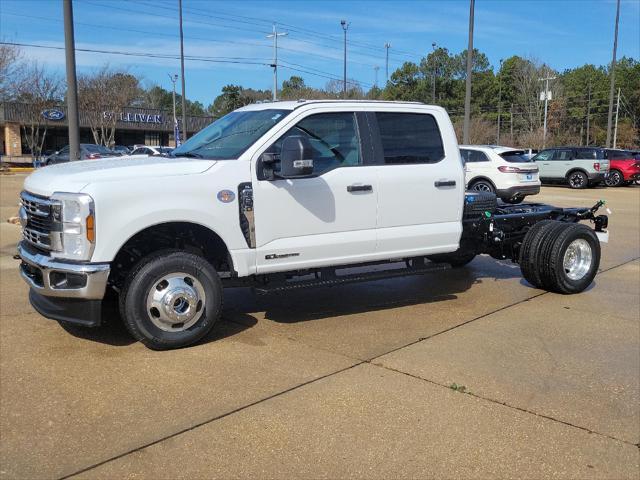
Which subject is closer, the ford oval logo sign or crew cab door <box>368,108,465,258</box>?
crew cab door <box>368,108,465,258</box>

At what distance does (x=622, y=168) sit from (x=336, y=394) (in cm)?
2808

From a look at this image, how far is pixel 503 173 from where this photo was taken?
59.0ft

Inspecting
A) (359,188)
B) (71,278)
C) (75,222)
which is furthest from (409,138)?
(71,278)

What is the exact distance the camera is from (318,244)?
5.69 m

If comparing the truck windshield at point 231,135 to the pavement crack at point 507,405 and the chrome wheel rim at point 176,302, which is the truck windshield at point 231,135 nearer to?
the chrome wheel rim at point 176,302

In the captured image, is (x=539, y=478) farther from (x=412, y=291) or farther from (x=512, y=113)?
(x=512, y=113)

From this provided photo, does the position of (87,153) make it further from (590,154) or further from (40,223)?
(40,223)

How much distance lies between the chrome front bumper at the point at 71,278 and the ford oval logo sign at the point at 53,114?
45.2 metres

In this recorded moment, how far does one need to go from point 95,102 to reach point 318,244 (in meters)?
50.6

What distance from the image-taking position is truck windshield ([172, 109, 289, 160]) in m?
5.56

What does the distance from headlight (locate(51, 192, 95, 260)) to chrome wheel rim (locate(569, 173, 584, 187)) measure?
84.2ft

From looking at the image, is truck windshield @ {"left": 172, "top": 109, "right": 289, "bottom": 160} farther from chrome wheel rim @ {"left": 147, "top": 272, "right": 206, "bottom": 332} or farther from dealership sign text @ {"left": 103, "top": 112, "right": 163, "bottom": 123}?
dealership sign text @ {"left": 103, "top": 112, "right": 163, "bottom": 123}

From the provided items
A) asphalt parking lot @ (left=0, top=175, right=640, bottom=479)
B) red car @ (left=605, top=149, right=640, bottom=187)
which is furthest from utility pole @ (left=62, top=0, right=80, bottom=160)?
red car @ (left=605, top=149, right=640, bottom=187)

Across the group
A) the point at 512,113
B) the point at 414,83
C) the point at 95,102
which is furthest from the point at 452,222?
the point at 512,113
